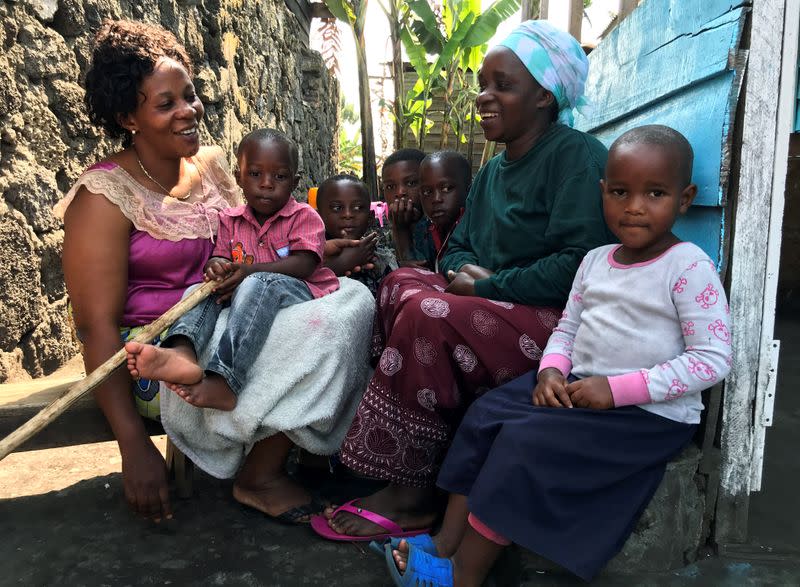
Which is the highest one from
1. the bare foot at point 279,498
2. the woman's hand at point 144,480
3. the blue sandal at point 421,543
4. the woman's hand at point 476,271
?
the woman's hand at point 476,271

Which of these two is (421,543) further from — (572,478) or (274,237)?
(274,237)

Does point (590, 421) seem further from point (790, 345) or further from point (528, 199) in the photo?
point (790, 345)

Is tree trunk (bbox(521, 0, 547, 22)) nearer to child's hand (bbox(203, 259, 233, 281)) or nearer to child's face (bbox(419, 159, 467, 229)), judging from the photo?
child's face (bbox(419, 159, 467, 229))

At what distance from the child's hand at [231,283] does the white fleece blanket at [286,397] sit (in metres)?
0.07

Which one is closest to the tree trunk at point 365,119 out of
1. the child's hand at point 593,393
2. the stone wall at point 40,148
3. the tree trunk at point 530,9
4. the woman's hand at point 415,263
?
the tree trunk at point 530,9

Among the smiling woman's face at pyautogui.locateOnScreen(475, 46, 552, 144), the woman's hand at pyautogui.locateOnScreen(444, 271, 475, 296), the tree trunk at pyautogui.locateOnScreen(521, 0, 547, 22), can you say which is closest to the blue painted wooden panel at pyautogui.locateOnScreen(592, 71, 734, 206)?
the smiling woman's face at pyautogui.locateOnScreen(475, 46, 552, 144)

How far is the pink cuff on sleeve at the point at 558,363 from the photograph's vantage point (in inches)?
62.2

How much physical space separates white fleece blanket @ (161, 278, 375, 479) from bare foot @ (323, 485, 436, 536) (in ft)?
0.68

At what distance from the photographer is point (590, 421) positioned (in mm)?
1422

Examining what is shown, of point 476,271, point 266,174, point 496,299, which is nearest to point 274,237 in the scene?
point 266,174

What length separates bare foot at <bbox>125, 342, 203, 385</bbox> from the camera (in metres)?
1.56

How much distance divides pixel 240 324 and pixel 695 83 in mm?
1526

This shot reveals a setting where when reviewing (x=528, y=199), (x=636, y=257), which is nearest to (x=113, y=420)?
(x=528, y=199)

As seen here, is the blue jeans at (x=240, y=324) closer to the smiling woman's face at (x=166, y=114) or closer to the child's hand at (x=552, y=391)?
the smiling woman's face at (x=166, y=114)
